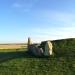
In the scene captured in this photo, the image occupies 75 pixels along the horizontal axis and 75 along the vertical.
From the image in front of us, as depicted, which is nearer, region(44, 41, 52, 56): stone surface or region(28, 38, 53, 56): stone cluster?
region(44, 41, 52, 56): stone surface

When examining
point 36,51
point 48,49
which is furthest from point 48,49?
point 36,51

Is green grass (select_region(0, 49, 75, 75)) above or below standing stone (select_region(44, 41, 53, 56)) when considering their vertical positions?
below

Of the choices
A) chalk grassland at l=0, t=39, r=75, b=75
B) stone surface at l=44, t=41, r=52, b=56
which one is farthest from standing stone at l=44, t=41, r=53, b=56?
chalk grassland at l=0, t=39, r=75, b=75

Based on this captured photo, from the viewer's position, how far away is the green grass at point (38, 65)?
48.1ft

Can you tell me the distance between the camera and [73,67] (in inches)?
592

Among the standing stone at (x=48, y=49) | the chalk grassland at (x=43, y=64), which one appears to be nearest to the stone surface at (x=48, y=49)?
the standing stone at (x=48, y=49)

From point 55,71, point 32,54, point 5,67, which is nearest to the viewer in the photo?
point 55,71

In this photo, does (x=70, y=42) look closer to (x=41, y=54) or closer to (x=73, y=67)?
(x=41, y=54)

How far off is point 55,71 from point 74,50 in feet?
12.1

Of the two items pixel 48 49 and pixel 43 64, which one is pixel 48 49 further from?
pixel 43 64

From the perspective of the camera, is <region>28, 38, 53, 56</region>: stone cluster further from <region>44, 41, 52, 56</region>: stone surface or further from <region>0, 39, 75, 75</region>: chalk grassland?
<region>0, 39, 75, 75</region>: chalk grassland

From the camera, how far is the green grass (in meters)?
14.7

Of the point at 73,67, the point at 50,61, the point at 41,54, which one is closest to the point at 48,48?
the point at 41,54

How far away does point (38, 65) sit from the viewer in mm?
15766
